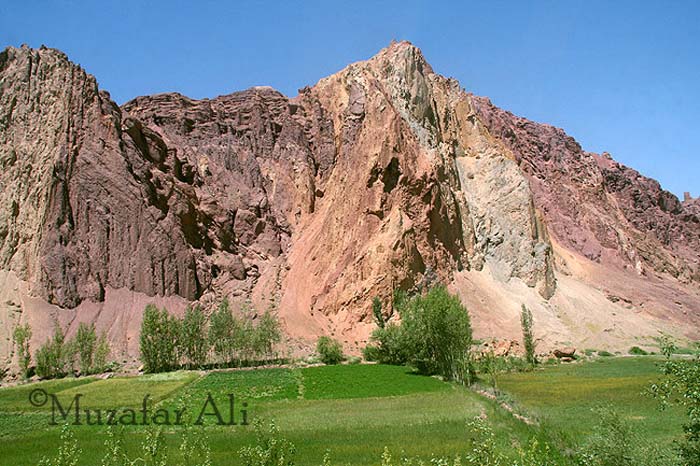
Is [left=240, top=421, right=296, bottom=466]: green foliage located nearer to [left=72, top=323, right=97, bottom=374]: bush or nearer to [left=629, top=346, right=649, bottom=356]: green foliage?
[left=72, top=323, right=97, bottom=374]: bush

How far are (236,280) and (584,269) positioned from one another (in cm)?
5078

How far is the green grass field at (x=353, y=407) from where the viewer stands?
1847cm

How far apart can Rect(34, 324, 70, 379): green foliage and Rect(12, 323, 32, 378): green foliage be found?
2.67 ft

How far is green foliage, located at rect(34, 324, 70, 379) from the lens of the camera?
4728 centimetres

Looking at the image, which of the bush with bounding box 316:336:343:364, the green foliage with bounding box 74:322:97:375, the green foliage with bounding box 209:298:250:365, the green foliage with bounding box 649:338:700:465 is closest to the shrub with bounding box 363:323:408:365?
the bush with bounding box 316:336:343:364

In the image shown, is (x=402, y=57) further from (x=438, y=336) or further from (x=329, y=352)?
(x=438, y=336)

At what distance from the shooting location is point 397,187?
224 ft

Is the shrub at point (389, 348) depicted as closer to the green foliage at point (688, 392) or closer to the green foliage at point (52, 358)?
the green foliage at point (52, 358)

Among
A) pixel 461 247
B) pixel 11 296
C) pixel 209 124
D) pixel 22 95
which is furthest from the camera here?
pixel 209 124

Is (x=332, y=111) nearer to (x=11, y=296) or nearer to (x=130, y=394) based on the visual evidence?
(x=11, y=296)

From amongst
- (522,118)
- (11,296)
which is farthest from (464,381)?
(522,118)

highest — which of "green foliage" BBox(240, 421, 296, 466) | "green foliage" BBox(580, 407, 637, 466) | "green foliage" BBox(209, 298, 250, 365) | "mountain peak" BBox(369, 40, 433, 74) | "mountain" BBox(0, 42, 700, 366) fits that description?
"mountain peak" BBox(369, 40, 433, 74)

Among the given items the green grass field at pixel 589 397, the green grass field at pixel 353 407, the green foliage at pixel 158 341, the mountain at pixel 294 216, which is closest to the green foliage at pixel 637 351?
the mountain at pixel 294 216

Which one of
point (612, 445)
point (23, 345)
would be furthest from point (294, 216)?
point (612, 445)
